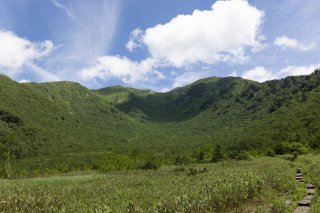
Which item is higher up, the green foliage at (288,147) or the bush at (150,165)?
the green foliage at (288,147)

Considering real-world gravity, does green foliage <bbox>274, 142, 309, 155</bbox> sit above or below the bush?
above

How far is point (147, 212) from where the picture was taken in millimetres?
15336

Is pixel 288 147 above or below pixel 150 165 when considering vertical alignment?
above

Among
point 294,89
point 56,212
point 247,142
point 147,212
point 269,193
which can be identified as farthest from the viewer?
point 294,89

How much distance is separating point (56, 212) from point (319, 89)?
522 feet

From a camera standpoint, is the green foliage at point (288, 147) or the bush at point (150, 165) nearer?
the green foliage at point (288, 147)

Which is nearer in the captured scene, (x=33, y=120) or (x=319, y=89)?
(x=319, y=89)

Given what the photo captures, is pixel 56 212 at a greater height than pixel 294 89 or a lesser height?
lesser

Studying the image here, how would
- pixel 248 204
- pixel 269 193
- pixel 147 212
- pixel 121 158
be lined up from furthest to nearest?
pixel 121 158, pixel 269 193, pixel 248 204, pixel 147 212

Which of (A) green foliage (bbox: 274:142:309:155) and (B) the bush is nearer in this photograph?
(A) green foliage (bbox: 274:142:309:155)

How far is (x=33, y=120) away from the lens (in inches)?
7840

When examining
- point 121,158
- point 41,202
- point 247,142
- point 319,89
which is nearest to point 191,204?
point 41,202

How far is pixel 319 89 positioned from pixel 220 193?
6036 inches

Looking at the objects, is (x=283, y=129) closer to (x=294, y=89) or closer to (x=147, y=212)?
(x=294, y=89)
